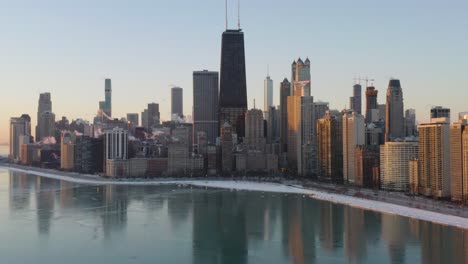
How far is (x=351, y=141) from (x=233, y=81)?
38.6 metres

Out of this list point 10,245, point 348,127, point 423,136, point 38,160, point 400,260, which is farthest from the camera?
point 38,160

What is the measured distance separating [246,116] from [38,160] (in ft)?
133

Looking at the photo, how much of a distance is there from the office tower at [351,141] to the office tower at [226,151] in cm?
1862

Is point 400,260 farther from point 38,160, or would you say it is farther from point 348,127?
point 38,160

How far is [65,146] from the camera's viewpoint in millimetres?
89062

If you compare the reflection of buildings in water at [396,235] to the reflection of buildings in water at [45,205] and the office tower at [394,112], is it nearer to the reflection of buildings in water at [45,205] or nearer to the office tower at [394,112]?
the reflection of buildings in water at [45,205]

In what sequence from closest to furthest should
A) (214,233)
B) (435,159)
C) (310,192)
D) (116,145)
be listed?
(214,233) → (435,159) → (310,192) → (116,145)

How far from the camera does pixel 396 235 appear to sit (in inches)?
1131

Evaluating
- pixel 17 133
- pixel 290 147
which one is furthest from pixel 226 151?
pixel 17 133

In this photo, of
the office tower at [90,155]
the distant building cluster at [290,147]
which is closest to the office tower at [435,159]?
the distant building cluster at [290,147]

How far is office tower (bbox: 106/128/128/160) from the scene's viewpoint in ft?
249

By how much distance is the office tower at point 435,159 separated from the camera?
139 ft

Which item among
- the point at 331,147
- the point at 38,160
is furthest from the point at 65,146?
the point at 331,147

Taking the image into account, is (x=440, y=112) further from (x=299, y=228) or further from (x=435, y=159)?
(x=299, y=228)
